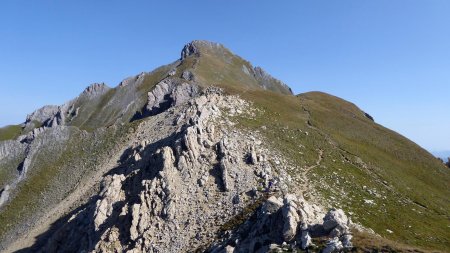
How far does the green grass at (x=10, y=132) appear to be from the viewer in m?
173

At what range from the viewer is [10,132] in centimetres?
17925

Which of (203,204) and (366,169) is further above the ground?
Result: (366,169)

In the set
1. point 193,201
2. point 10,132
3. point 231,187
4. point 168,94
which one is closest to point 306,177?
point 231,187

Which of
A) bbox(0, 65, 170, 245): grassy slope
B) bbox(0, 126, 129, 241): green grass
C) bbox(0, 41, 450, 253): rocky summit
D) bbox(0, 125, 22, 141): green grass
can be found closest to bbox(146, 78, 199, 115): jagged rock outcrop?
bbox(0, 41, 450, 253): rocky summit

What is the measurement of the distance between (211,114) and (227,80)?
82.3 meters

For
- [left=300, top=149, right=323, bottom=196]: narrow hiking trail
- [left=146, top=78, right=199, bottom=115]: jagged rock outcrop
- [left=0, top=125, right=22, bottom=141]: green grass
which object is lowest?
[left=300, top=149, right=323, bottom=196]: narrow hiking trail

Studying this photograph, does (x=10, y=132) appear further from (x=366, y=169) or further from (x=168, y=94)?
(x=366, y=169)

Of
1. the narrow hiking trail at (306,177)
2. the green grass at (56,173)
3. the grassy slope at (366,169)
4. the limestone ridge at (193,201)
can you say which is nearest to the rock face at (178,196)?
the limestone ridge at (193,201)

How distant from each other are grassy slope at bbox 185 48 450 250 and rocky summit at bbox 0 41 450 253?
13.0 inches

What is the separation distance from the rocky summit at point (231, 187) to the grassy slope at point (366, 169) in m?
0.33

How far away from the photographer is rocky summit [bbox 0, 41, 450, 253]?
136ft

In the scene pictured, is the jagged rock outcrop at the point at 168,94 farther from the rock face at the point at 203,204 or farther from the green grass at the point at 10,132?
the green grass at the point at 10,132

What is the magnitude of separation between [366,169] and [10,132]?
168098mm

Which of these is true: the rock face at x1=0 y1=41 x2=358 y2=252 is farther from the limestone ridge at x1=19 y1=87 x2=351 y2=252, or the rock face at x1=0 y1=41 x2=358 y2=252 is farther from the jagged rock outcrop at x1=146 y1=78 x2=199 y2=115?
the jagged rock outcrop at x1=146 y1=78 x2=199 y2=115
